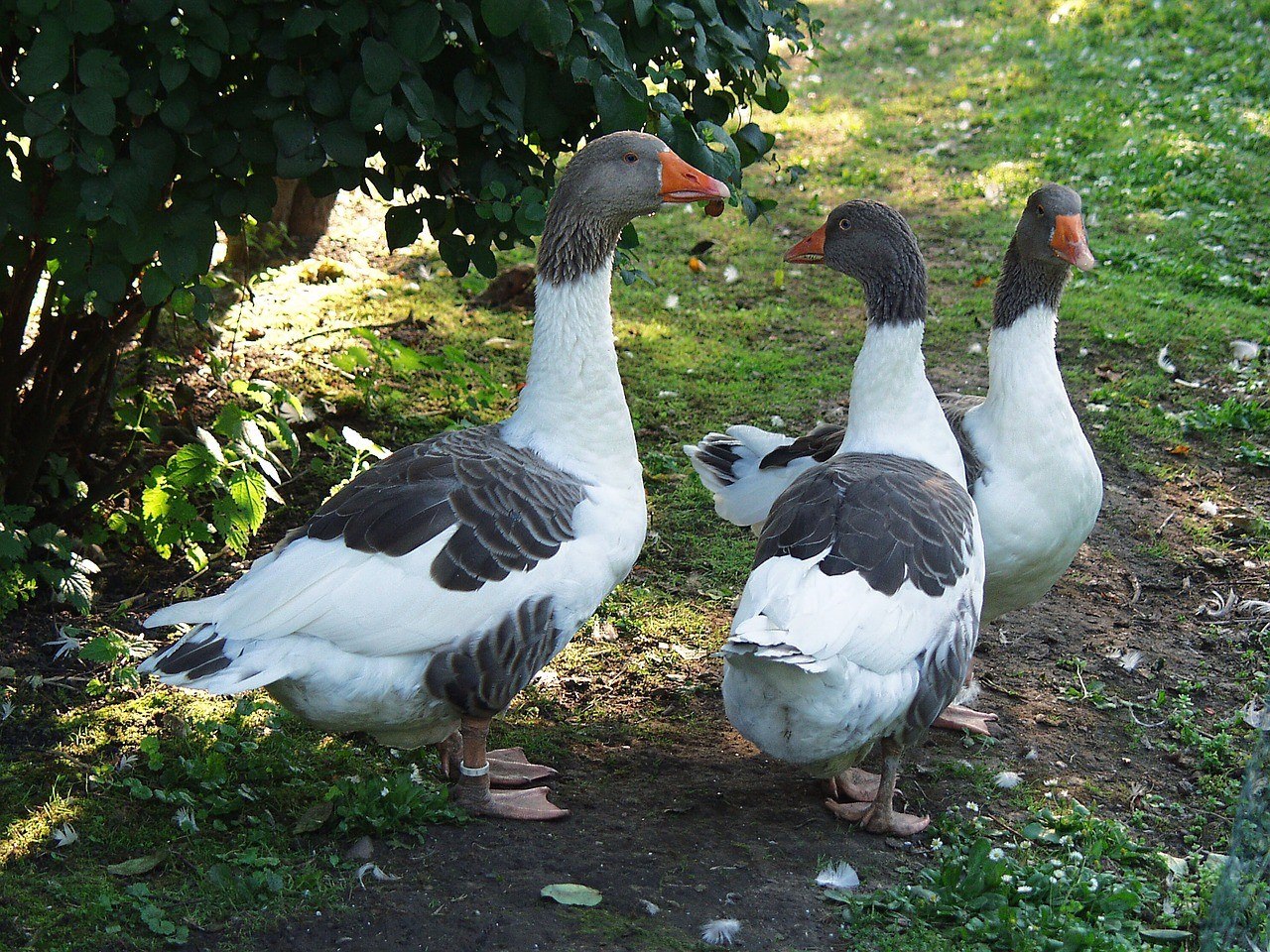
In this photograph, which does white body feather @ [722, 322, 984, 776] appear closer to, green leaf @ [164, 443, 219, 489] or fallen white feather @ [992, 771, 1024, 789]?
fallen white feather @ [992, 771, 1024, 789]

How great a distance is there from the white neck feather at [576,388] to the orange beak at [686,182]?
1.01 feet

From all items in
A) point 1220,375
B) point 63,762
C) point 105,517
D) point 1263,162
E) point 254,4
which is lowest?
point 63,762

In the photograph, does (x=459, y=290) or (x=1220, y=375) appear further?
(x=459, y=290)

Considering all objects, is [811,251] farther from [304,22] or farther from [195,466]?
[195,466]

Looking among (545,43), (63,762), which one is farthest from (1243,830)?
(63,762)

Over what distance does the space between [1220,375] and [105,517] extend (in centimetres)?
569

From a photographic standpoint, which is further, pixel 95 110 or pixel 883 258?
pixel 883 258

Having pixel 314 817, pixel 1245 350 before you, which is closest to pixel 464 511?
pixel 314 817

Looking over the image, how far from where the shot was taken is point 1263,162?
9195 millimetres

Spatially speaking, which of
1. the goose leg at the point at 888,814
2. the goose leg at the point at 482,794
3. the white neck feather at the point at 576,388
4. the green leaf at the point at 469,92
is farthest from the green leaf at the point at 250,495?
the goose leg at the point at 888,814

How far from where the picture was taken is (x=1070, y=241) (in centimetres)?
418

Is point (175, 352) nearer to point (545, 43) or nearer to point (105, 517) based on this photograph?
point (105, 517)

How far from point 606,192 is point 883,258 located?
103 centimetres

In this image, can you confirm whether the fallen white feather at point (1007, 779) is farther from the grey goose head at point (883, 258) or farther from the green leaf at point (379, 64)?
the green leaf at point (379, 64)
